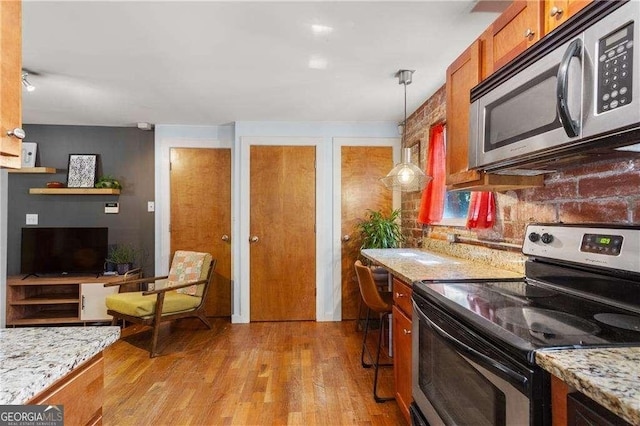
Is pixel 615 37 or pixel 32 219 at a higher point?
pixel 615 37

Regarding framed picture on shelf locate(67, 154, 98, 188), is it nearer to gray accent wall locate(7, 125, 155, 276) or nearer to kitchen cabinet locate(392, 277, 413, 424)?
gray accent wall locate(7, 125, 155, 276)

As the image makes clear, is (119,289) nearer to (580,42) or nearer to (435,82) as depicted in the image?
(435,82)

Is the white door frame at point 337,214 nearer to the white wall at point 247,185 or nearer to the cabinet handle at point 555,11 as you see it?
the white wall at point 247,185

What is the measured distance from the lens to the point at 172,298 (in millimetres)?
3205

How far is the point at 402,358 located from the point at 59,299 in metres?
3.58

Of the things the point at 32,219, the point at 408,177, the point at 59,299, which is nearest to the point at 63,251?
the point at 59,299

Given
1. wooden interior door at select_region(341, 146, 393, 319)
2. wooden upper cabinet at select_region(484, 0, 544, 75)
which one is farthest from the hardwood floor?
wooden upper cabinet at select_region(484, 0, 544, 75)

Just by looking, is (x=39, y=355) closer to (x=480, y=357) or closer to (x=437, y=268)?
(x=480, y=357)

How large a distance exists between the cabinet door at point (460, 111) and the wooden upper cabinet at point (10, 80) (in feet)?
5.80

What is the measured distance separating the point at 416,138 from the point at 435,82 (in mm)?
789

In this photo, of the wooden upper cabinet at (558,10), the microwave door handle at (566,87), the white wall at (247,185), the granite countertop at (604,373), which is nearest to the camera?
the granite countertop at (604,373)

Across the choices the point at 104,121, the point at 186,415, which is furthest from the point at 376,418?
the point at 104,121

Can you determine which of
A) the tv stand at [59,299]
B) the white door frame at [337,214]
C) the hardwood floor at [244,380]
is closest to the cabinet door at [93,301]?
the tv stand at [59,299]

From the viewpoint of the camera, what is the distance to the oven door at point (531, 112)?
98cm
